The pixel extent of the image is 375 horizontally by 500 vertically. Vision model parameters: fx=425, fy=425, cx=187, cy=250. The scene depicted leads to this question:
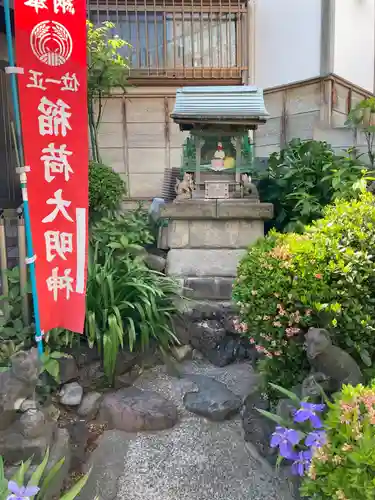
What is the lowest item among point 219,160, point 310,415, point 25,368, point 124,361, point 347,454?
point 124,361

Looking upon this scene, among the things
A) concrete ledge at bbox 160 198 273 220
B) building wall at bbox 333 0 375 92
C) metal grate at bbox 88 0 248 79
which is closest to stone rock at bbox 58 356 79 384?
concrete ledge at bbox 160 198 273 220

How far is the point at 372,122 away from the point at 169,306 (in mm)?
3822

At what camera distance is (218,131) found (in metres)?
4.80

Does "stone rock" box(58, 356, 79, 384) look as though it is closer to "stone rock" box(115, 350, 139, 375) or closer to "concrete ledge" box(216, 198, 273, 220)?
"stone rock" box(115, 350, 139, 375)

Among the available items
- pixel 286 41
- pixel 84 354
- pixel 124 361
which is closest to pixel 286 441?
pixel 124 361

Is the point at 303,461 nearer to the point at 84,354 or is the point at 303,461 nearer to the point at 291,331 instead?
the point at 291,331

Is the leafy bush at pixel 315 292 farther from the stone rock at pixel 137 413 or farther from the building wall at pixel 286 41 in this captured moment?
the building wall at pixel 286 41

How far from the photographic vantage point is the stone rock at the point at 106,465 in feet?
9.28

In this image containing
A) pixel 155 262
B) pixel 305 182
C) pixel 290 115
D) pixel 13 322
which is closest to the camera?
pixel 13 322

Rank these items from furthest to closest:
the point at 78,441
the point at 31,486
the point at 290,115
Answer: the point at 290,115 → the point at 78,441 → the point at 31,486

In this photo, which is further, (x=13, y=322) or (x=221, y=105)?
(x=221, y=105)

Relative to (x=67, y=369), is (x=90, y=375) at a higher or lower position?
lower

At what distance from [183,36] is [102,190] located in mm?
3565

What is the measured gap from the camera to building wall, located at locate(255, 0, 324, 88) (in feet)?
21.8
